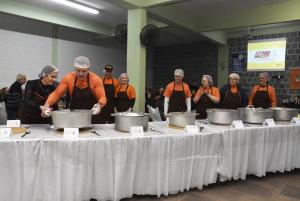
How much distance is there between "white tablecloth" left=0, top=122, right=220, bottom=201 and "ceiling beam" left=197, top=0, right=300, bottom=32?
12.4ft

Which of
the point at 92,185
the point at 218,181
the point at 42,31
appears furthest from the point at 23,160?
the point at 42,31

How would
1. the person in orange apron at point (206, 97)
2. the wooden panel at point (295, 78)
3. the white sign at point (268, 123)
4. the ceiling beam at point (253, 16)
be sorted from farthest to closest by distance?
the wooden panel at point (295, 78) → the ceiling beam at point (253, 16) → the person in orange apron at point (206, 97) → the white sign at point (268, 123)

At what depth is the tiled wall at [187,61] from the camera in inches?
322

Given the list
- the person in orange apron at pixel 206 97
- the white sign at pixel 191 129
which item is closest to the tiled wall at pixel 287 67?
the person in orange apron at pixel 206 97

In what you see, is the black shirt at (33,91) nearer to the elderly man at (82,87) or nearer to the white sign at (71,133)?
the elderly man at (82,87)

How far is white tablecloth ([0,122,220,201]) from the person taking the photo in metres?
1.78

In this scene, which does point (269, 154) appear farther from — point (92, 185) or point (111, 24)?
point (111, 24)

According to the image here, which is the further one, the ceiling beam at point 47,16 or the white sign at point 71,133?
the ceiling beam at point 47,16

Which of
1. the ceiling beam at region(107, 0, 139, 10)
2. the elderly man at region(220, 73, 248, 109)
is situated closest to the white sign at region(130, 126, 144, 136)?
the elderly man at region(220, 73, 248, 109)

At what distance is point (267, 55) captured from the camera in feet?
22.4

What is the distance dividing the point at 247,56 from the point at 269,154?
4995mm

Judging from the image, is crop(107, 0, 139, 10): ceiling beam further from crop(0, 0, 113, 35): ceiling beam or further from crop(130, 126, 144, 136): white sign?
crop(130, 126, 144, 136): white sign

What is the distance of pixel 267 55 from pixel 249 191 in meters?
5.17

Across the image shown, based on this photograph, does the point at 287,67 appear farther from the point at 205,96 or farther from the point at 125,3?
the point at 125,3
